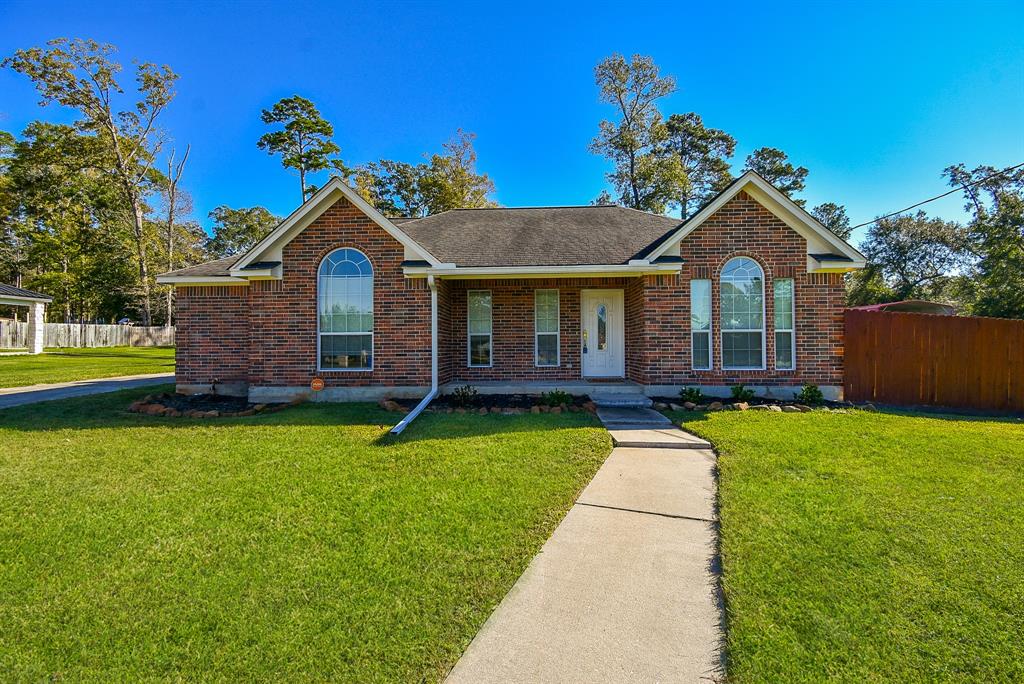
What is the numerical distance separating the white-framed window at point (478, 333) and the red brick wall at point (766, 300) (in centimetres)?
374

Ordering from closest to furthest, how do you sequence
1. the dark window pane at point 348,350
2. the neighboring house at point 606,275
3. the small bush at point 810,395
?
1. the small bush at point 810,395
2. the neighboring house at point 606,275
3. the dark window pane at point 348,350

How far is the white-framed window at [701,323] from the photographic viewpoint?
33.4ft

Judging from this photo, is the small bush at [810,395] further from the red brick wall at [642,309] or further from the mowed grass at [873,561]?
the mowed grass at [873,561]

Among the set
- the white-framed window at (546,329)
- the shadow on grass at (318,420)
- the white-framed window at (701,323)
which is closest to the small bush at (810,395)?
the white-framed window at (701,323)

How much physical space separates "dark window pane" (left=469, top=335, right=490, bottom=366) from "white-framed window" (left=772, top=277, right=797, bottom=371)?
6406 mm

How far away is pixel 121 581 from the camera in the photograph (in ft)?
10.9

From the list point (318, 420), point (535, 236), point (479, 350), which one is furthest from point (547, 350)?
point (318, 420)

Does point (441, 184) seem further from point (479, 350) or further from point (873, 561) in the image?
point (873, 561)

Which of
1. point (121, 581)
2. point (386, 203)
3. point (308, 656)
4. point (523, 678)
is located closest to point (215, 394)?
point (121, 581)

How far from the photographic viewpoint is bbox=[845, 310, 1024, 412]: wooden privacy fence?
388 inches

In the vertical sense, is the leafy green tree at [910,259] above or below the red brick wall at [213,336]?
above

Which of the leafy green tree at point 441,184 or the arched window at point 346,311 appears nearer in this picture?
the arched window at point 346,311

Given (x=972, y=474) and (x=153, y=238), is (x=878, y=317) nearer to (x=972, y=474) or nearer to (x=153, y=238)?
(x=972, y=474)

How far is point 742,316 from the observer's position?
10.1m
